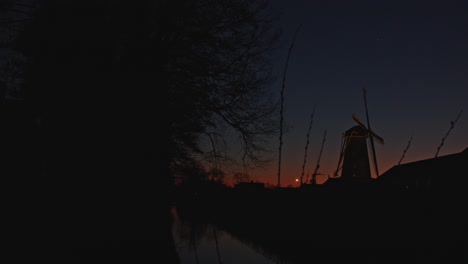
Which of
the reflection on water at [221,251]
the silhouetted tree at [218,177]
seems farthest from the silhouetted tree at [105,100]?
the reflection on water at [221,251]

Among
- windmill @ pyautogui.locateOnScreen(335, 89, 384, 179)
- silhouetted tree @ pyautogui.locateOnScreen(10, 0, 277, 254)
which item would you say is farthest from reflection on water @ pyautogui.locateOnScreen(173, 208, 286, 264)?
windmill @ pyautogui.locateOnScreen(335, 89, 384, 179)

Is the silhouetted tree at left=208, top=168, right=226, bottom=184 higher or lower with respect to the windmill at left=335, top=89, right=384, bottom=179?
lower

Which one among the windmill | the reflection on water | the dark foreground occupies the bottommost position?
the reflection on water

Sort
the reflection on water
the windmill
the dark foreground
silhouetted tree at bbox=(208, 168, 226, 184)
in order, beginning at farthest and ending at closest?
the windmill
the reflection on water
the dark foreground
silhouetted tree at bbox=(208, 168, 226, 184)

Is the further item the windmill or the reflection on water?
the windmill

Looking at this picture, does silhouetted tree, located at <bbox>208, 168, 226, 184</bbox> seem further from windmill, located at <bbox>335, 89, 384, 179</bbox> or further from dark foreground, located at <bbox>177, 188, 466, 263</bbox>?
windmill, located at <bbox>335, 89, 384, 179</bbox>

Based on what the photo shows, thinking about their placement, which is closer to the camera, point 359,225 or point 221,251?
point 359,225

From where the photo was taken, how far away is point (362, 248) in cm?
1180

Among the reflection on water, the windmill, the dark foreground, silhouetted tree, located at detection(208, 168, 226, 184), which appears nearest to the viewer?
silhouetted tree, located at detection(208, 168, 226, 184)

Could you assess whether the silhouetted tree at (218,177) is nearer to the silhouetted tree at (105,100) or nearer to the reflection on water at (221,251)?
the silhouetted tree at (105,100)

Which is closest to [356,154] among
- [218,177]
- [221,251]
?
[221,251]

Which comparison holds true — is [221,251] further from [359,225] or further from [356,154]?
[356,154]

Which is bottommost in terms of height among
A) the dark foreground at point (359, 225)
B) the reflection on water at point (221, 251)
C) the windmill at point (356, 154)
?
the reflection on water at point (221, 251)

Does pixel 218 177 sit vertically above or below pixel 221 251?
above
